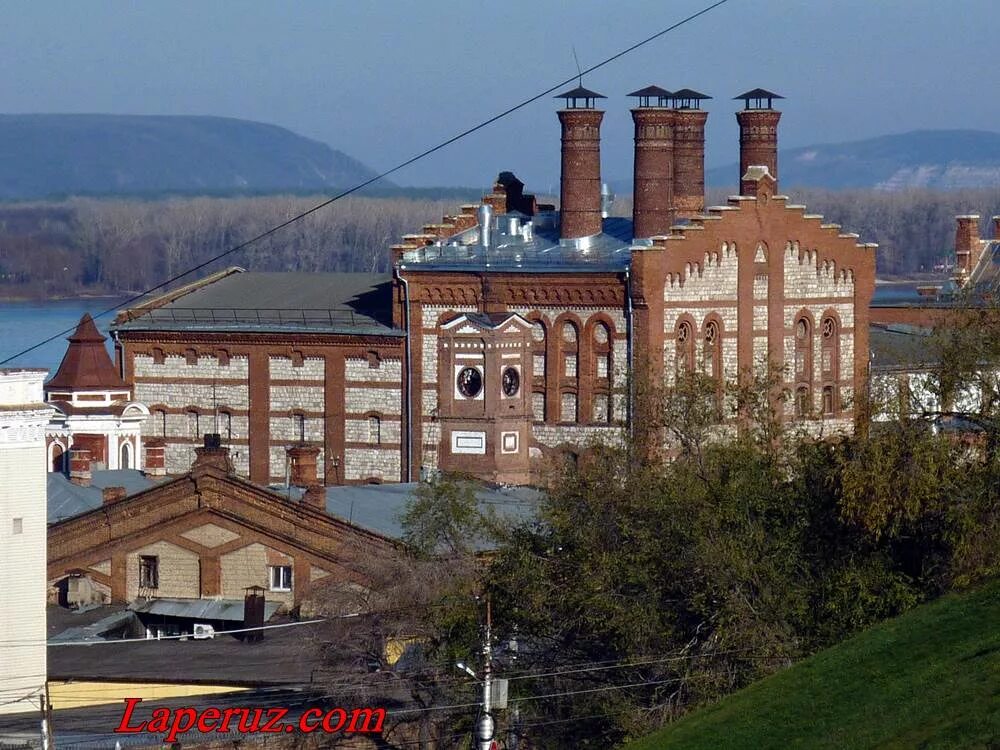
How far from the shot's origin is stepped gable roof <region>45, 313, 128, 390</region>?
61094 millimetres

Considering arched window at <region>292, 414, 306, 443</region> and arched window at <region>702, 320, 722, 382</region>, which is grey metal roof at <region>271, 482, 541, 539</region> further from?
arched window at <region>292, 414, 306, 443</region>

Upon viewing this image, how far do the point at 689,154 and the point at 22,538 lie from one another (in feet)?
90.2

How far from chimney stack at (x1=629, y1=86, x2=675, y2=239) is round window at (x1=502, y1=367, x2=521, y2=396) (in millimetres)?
4601

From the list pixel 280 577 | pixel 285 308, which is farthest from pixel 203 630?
pixel 285 308

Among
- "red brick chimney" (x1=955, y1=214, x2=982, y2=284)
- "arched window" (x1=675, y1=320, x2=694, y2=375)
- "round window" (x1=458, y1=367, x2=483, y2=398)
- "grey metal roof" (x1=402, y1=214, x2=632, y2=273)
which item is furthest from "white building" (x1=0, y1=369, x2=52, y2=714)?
→ "red brick chimney" (x1=955, y1=214, x2=982, y2=284)

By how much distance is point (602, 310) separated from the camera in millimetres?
58031

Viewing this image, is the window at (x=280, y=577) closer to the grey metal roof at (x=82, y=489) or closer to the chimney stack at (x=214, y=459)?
the chimney stack at (x=214, y=459)

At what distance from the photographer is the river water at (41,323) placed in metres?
117

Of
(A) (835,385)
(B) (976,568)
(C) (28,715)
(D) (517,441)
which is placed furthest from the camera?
(A) (835,385)

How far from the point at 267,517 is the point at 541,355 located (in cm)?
1447

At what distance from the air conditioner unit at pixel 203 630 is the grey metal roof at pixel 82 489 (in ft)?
15.8

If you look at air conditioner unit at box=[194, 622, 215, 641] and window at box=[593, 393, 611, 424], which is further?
window at box=[593, 393, 611, 424]

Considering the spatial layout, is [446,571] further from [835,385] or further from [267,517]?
[835,385]

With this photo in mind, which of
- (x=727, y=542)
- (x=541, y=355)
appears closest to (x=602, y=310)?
(x=541, y=355)
